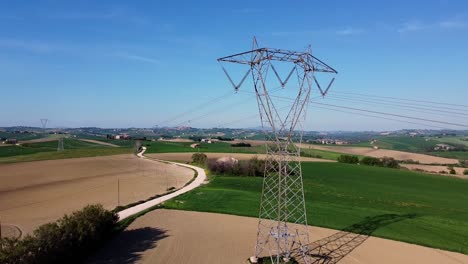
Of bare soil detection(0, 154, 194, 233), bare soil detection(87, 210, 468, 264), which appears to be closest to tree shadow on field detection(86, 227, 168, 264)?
bare soil detection(87, 210, 468, 264)

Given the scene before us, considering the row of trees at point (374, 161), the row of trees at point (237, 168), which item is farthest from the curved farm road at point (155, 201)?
the row of trees at point (374, 161)

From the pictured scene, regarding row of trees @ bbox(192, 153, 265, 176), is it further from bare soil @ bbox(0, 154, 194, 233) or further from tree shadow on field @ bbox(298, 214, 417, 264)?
tree shadow on field @ bbox(298, 214, 417, 264)

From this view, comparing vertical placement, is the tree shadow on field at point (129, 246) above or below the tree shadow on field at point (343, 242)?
below

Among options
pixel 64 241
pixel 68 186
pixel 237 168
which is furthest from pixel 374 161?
pixel 64 241

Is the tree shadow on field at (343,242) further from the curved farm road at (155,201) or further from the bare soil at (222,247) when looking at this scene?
the curved farm road at (155,201)

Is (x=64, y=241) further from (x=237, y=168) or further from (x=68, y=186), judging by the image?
(x=237, y=168)

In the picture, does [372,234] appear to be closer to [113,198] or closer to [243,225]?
[243,225]
